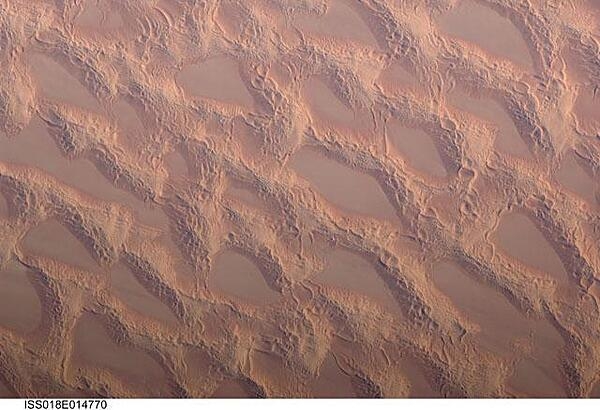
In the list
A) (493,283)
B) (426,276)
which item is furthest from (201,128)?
(493,283)

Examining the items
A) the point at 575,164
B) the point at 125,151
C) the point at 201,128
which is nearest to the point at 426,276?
the point at 575,164

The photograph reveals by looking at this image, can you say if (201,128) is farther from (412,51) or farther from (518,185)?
(518,185)

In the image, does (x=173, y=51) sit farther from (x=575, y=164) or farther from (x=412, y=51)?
(x=575, y=164)

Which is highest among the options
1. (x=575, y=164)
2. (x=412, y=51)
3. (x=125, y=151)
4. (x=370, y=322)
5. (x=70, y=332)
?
(x=412, y=51)

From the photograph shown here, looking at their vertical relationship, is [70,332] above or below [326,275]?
below

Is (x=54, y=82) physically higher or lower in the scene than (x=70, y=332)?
higher

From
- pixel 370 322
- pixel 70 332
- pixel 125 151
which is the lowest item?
pixel 70 332
